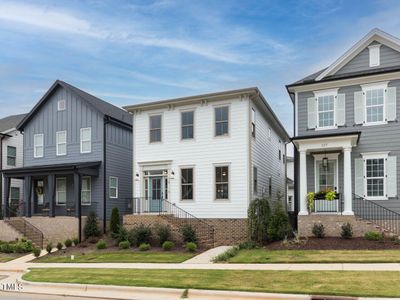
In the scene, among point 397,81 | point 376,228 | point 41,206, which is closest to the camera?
point 376,228

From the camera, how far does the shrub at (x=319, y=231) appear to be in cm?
1911

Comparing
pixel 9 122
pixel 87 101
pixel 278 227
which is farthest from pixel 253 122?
pixel 9 122

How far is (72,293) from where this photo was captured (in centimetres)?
1185

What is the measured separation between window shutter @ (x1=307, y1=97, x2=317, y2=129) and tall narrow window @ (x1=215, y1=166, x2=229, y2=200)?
15.4 ft

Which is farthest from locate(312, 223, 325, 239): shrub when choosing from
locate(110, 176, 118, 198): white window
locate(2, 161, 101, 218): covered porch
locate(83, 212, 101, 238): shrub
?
locate(110, 176, 118, 198): white window

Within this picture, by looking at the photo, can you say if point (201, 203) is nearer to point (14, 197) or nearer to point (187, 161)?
point (187, 161)

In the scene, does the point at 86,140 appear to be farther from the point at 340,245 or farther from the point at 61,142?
the point at 340,245

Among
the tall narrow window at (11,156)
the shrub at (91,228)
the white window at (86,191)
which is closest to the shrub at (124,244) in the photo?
the shrub at (91,228)

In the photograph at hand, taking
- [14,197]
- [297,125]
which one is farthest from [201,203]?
[14,197]

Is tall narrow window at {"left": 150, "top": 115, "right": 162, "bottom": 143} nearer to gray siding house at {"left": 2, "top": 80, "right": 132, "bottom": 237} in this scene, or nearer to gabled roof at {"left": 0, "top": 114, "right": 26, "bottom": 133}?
gray siding house at {"left": 2, "top": 80, "right": 132, "bottom": 237}

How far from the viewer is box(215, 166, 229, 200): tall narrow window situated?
2208 cm

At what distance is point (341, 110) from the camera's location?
21.2 m

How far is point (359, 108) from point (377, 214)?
4.98 metres

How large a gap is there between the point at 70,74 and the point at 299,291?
24608 mm
